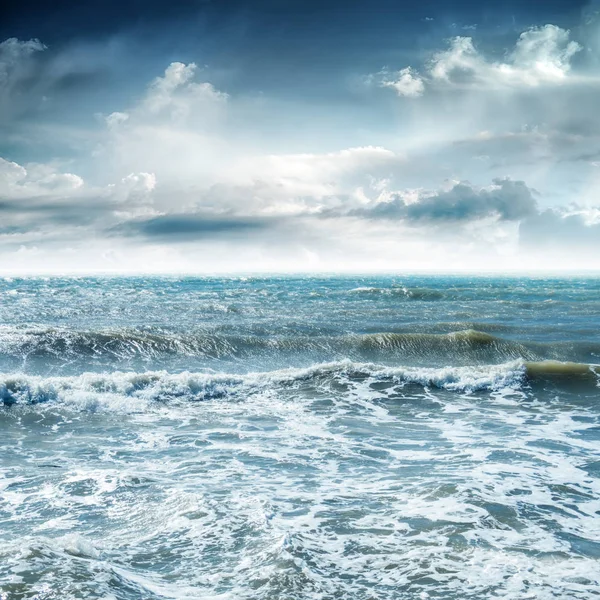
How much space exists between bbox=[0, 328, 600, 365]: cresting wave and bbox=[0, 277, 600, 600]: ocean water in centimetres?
A: 20

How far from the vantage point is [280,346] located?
76.1ft

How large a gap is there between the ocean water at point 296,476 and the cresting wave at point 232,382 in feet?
0.22

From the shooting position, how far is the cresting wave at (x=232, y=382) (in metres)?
14.8

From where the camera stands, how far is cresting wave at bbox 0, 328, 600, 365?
22.1 meters

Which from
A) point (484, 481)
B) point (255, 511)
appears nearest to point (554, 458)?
Answer: point (484, 481)

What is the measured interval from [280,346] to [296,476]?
14.0m

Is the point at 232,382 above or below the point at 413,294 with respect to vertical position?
below

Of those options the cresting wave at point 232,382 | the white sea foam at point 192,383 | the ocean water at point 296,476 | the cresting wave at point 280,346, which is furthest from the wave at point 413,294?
the white sea foam at point 192,383

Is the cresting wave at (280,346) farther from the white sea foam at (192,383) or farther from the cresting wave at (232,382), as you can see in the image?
the white sea foam at (192,383)

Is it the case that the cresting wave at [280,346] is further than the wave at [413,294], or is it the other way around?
the wave at [413,294]

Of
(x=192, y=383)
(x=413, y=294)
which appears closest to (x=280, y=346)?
(x=192, y=383)

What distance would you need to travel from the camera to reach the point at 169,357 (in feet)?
71.6

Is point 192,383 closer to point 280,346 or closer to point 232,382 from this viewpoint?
point 232,382

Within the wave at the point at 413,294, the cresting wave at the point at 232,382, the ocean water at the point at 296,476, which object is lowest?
the ocean water at the point at 296,476
